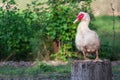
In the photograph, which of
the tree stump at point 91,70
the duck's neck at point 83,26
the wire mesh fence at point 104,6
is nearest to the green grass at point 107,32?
the wire mesh fence at point 104,6

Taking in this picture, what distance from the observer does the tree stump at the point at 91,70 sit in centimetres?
461

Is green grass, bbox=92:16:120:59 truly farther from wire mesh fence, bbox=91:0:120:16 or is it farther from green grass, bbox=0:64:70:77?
green grass, bbox=0:64:70:77

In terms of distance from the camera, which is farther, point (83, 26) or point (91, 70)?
point (83, 26)

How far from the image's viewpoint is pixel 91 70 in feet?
15.2

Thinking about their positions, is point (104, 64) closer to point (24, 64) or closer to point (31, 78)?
point (31, 78)

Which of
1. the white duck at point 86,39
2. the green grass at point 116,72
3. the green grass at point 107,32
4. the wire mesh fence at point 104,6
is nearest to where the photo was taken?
the white duck at point 86,39

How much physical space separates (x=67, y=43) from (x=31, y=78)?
9.09 ft

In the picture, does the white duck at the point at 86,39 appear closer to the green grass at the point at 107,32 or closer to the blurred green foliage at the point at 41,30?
the blurred green foliage at the point at 41,30

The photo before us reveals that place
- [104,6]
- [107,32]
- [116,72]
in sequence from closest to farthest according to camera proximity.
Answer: [116,72] → [107,32] → [104,6]

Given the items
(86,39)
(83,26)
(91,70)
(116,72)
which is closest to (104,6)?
(116,72)

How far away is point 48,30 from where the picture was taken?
37.9ft

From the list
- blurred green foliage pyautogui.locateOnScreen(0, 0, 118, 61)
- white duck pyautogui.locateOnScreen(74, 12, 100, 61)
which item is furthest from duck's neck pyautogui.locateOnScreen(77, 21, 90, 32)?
blurred green foliage pyautogui.locateOnScreen(0, 0, 118, 61)

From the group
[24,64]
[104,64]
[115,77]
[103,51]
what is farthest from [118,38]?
[104,64]

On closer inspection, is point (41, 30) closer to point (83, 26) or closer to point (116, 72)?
point (116, 72)
